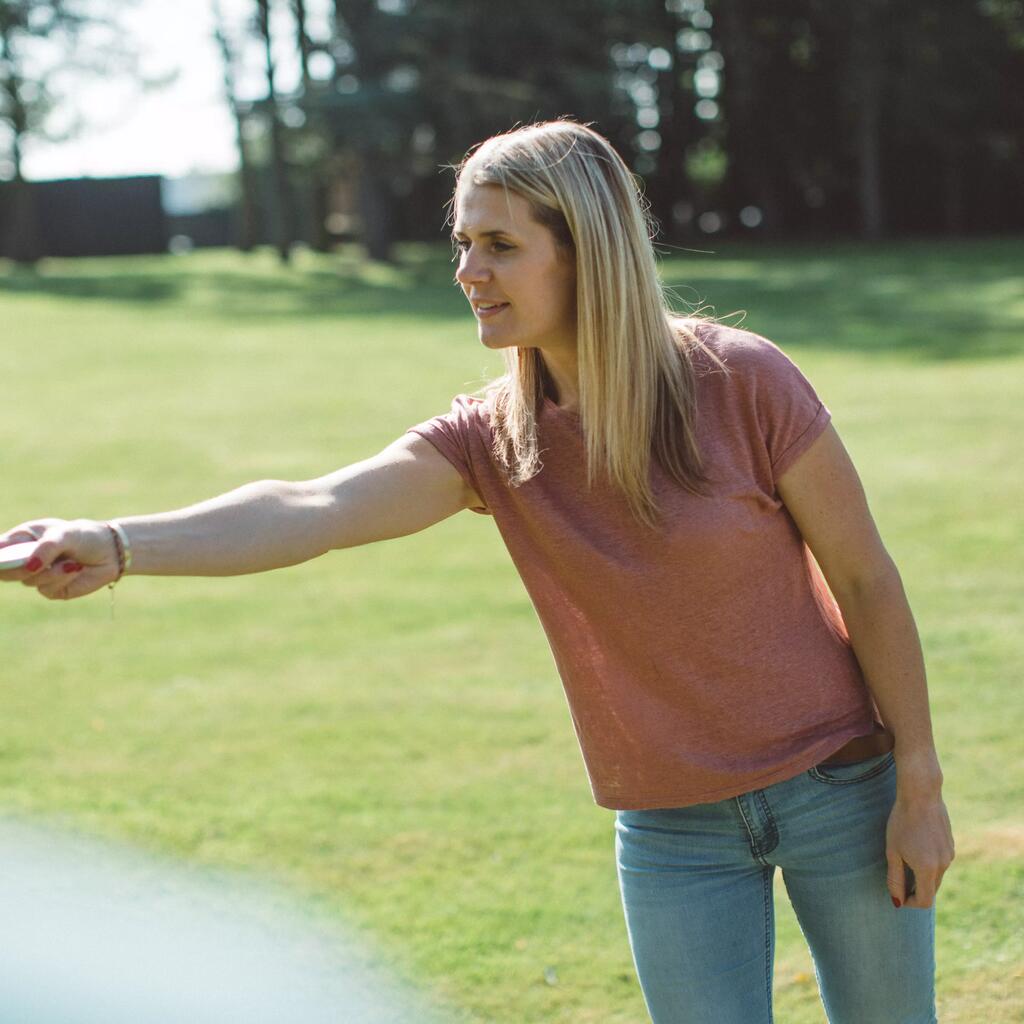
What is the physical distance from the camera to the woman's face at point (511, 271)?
8.13 ft

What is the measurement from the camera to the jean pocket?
99.0 inches

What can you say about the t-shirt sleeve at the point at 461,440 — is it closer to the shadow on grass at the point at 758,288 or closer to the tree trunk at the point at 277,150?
the shadow on grass at the point at 758,288

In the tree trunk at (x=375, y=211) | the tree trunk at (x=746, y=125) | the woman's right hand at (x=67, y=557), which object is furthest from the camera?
the tree trunk at (x=746, y=125)

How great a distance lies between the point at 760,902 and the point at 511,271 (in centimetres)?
115

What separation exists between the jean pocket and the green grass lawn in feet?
5.68

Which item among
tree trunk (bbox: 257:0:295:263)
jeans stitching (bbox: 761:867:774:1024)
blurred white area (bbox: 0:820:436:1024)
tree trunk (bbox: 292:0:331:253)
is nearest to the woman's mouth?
jeans stitching (bbox: 761:867:774:1024)

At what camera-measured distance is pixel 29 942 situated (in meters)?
4.51

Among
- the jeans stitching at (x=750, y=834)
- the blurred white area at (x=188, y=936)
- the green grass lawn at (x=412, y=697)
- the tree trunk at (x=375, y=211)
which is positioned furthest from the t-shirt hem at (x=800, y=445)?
the tree trunk at (x=375, y=211)

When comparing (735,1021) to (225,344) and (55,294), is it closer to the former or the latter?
(225,344)

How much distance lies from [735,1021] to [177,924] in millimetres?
2653

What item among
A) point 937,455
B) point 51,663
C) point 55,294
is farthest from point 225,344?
point 51,663

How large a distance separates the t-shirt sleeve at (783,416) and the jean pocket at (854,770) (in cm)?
51

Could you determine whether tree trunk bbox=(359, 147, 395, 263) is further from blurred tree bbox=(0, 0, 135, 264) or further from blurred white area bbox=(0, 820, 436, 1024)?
blurred white area bbox=(0, 820, 436, 1024)

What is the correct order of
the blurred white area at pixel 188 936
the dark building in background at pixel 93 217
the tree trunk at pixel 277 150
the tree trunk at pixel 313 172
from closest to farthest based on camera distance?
1. the blurred white area at pixel 188 936
2. the tree trunk at pixel 313 172
3. the tree trunk at pixel 277 150
4. the dark building in background at pixel 93 217
